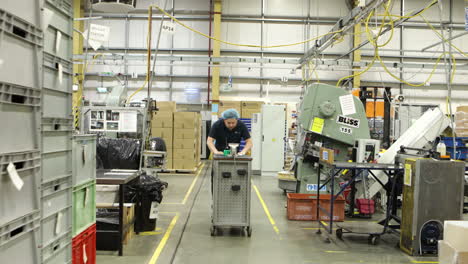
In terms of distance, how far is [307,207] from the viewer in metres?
4.68

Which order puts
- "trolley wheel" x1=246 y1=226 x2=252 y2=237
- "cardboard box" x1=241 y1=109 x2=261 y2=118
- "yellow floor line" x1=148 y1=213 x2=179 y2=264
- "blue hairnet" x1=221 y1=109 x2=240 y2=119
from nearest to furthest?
"yellow floor line" x1=148 y1=213 x2=179 y2=264 → "trolley wheel" x1=246 y1=226 x2=252 y2=237 → "blue hairnet" x1=221 y1=109 x2=240 y2=119 → "cardboard box" x1=241 y1=109 x2=261 y2=118

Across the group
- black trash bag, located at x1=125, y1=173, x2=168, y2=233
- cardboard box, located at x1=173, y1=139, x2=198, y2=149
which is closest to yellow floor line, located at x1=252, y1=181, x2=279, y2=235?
black trash bag, located at x1=125, y1=173, x2=168, y2=233

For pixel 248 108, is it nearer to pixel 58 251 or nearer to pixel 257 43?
pixel 257 43

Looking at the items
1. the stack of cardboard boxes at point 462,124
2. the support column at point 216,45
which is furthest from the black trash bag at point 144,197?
the support column at point 216,45

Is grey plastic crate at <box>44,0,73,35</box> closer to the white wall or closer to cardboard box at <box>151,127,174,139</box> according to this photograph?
cardboard box at <box>151,127,174,139</box>

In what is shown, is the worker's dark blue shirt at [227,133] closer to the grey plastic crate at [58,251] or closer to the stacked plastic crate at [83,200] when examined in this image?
the stacked plastic crate at [83,200]

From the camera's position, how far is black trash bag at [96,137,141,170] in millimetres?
4570

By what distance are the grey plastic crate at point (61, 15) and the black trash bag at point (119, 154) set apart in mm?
2878

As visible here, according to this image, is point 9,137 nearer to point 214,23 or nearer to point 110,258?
point 110,258

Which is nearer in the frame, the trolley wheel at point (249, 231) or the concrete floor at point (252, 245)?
the concrete floor at point (252, 245)

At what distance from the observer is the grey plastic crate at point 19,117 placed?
130cm

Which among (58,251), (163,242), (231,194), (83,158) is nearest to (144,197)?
(163,242)

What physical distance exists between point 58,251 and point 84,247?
0.52 m

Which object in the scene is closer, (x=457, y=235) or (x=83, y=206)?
(x=457, y=235)
